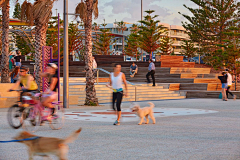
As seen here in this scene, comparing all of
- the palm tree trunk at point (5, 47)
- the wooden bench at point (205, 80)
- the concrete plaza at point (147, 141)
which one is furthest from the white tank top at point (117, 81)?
the wooden bench at point (205, 80)

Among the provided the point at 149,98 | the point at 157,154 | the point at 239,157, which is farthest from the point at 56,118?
the point at 149,98

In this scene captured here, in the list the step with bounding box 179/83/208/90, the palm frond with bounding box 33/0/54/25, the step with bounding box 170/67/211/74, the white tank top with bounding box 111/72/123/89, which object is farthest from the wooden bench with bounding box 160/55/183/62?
the white tank top with bounding box 111/72/123/89

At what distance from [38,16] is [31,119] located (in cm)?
1081

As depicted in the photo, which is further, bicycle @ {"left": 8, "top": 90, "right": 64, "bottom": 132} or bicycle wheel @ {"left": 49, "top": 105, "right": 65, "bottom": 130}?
bicycle wheel @ {"left": 49, "top": 105, "right": 65, "bottom": 130}

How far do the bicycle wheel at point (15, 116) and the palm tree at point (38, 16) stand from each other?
999 cm

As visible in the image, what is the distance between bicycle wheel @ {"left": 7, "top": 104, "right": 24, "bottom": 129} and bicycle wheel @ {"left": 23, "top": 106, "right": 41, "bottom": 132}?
8.2 inches

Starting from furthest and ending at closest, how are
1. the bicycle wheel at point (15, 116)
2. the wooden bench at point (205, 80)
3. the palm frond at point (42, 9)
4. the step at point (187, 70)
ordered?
the step at point (187, 70) → the wooden bench at point (205, 80) → the palm frond at point (42, 9) → the bicycle wheel at point (15, 116)

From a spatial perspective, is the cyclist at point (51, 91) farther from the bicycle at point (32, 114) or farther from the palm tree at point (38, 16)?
the palm tree at point (38, 16)

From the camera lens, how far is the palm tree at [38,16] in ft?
65.7

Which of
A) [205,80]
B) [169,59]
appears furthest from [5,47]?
[169,59]

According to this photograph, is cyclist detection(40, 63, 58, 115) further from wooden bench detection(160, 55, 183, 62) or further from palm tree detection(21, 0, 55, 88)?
wooden bench detection(160, 55, 183, 62)

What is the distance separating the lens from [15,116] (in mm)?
10859

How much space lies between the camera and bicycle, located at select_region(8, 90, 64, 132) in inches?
412

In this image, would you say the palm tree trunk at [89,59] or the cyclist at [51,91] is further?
the palm tree trunk at [89,59]
